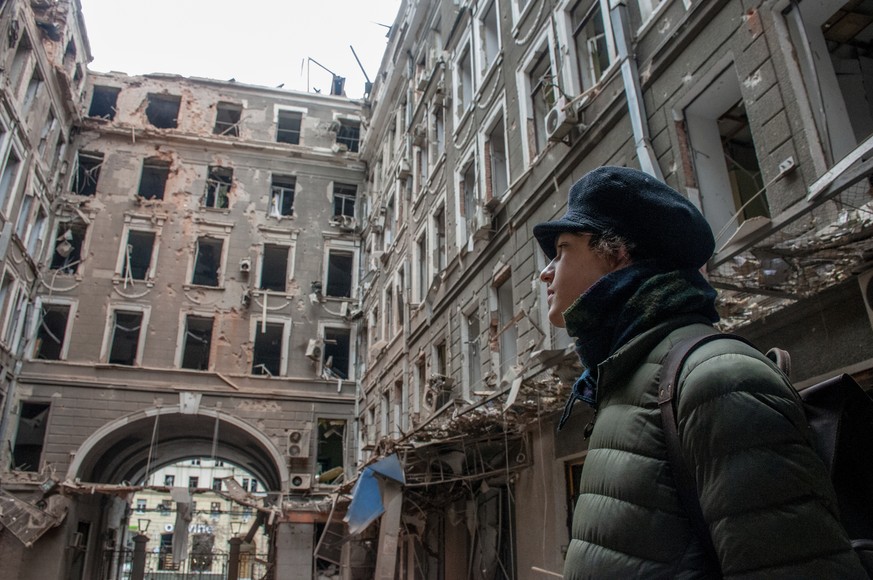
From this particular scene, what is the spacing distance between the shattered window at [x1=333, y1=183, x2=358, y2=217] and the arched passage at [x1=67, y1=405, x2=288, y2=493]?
10.3 m

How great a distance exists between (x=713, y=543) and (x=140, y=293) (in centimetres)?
2622

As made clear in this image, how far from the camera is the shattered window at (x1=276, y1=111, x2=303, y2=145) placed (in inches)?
1171

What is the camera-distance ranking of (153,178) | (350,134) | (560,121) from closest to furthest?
1. (560,121)
2. (153,178)
3. (350,134)

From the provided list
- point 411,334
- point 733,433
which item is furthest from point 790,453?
point 411,334

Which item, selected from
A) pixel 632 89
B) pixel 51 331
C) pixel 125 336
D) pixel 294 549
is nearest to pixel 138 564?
pixel 294 549

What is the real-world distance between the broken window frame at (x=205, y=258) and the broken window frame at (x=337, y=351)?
458 cm

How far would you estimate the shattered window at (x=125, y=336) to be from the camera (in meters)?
24.6

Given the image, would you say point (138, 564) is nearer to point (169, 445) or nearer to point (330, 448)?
point (169, 445)

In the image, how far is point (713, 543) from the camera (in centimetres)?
137

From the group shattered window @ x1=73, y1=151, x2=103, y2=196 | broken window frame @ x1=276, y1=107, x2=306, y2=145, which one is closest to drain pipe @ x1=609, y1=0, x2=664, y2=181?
broken window frame @ x1=276, y1=107, x2=306, y2=145

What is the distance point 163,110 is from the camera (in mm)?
29500

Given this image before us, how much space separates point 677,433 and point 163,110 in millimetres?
31961

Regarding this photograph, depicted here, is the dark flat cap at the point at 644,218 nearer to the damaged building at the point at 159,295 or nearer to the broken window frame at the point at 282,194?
the damaged building at the point at 159,295

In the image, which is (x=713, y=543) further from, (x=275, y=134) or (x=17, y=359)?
(x=275, y=134)
